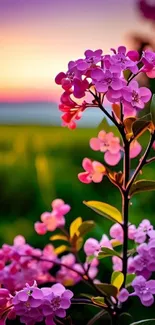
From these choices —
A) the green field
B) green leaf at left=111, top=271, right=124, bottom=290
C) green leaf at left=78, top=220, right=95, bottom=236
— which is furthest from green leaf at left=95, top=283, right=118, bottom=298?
the green field

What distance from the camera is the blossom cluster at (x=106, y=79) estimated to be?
62 cm

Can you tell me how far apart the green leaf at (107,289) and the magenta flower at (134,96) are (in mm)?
183

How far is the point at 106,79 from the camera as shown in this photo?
621 millimetres

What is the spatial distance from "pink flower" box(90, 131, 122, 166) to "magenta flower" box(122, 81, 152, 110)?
7cm

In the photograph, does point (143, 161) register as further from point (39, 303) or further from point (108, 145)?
point (39, 303)

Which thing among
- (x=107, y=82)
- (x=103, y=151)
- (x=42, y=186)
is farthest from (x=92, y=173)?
(x=42, y=186)

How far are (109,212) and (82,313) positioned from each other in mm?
162

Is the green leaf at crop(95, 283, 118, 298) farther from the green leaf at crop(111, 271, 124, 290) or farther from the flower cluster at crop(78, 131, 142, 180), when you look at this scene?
the flower cluster at crop(78, 131, 142, 180)

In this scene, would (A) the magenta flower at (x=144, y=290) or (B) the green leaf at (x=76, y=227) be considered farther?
(B) the green leaf at (x=76, y=227)

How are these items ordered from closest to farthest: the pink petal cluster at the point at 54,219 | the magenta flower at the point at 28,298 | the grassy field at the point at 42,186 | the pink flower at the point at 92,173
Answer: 1. the magenta flower at the point at 28,298
2. the pink flower at the point at 92,173
3. the pink petal cluster at the point at 54,219
4. the grassy field at the point at 42,186

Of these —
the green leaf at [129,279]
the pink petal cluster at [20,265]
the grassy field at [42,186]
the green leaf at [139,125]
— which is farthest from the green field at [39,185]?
the green leaf at [139,125]

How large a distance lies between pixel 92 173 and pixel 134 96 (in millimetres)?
120

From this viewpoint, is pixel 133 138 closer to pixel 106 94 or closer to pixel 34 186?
pixel 106 94

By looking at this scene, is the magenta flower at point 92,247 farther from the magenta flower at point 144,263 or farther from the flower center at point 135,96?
the flower center at point 135,96
